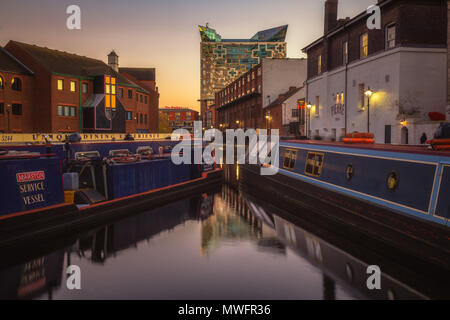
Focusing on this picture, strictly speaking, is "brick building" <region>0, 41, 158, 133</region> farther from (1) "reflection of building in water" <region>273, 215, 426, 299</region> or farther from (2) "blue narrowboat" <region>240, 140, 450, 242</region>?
(1) "reflection of building in water" <region>273, 215, 426, 299</region>

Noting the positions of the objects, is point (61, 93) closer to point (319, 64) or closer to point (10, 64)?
point (10, 64)

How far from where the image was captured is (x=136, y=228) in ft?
38.9

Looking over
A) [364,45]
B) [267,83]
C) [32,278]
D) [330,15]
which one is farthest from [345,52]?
[267,83]

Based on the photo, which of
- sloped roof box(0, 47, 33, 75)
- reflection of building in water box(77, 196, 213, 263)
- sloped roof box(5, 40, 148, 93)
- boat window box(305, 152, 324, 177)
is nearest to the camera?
reflection of building in water box(77, 196, 213, 263)

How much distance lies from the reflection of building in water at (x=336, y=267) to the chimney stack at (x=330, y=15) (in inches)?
968

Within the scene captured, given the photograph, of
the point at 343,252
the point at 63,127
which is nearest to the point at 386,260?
the point at 343,252

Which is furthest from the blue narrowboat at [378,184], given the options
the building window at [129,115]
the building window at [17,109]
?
the building window at [129,115]

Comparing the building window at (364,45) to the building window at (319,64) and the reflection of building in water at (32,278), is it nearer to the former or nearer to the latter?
the building window at (319,64)

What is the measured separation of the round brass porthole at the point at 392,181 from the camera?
9013mm

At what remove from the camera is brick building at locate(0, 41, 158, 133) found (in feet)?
114

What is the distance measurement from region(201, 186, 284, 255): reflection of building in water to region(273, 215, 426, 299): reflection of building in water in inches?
21.9

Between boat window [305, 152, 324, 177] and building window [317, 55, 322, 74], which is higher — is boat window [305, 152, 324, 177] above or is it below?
below

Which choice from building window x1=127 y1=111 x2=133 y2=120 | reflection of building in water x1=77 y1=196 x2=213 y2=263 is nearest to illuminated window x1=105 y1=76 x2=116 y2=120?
building window x1=127 y1=111 x2=133 y2=120

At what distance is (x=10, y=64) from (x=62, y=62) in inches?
215
